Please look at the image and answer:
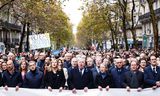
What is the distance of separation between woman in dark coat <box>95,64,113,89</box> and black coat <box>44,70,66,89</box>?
96 centimetres

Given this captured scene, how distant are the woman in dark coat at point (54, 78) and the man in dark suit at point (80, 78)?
0.87 ft

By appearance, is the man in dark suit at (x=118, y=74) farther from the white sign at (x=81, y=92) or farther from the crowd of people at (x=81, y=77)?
the white sign at (x=81, y=92)

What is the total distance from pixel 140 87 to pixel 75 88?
1.74 meters

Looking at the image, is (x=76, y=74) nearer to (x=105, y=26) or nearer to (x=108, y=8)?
(x=108, y=8)

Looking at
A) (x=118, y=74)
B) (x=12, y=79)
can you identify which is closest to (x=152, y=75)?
(x=118, y=74)

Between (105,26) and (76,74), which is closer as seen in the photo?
(76,74)

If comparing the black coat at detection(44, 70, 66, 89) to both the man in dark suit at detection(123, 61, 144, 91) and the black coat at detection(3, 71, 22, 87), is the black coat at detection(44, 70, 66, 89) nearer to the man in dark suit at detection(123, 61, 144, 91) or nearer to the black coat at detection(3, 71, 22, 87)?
the black coat at detection(3, 71, 22, 87)

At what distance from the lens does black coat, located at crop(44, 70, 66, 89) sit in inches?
526

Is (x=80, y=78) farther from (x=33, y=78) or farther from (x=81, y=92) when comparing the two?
(x=33, y=78)

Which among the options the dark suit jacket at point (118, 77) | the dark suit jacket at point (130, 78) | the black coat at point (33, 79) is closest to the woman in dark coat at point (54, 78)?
the black coat at point (33, 79)

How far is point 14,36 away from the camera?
326 feet

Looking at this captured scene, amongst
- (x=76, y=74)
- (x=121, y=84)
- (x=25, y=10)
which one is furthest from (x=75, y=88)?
(x=25, y=10)

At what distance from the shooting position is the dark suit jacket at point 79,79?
13.5 meters

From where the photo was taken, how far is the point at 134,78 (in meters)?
13.0
